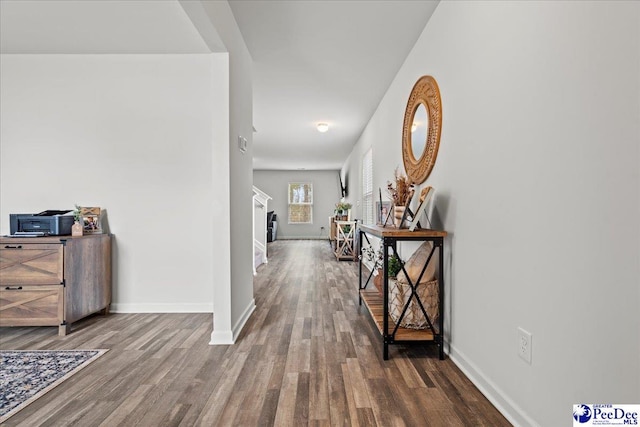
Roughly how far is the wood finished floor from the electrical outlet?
0.32 m

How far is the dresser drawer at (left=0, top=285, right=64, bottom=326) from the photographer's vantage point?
257 cm

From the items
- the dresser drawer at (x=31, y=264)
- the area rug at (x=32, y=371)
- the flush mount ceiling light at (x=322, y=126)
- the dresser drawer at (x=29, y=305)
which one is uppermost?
the flush mount ceiling light at (x=322, y=126)

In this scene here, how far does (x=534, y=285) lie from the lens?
4.56 feet

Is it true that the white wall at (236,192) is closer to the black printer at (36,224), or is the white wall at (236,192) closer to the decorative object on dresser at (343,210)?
the black printer at (36,224)

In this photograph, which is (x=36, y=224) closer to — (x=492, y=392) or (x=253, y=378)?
(x=253, y=378)

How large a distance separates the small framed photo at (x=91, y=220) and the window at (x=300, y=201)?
9244 millimetres

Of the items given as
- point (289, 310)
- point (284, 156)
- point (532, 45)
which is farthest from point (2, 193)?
point (284, 156)

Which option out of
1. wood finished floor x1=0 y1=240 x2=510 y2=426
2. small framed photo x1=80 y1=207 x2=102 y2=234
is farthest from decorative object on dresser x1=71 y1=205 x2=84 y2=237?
wood finished floor x1=0 y1=240 x2=510 y2=426

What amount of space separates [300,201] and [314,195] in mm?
560

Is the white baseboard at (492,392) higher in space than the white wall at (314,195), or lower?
lower

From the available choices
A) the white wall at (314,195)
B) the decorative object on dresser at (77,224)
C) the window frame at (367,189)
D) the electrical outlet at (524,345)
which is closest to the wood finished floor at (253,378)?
the electrical outlet at (524,345)

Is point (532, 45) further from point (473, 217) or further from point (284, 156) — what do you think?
point (284, 156)

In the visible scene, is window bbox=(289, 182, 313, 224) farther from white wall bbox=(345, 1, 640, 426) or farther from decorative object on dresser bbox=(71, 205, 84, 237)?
white wall bbox=(345, 1, 640, 426)

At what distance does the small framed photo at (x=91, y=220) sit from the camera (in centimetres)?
306
